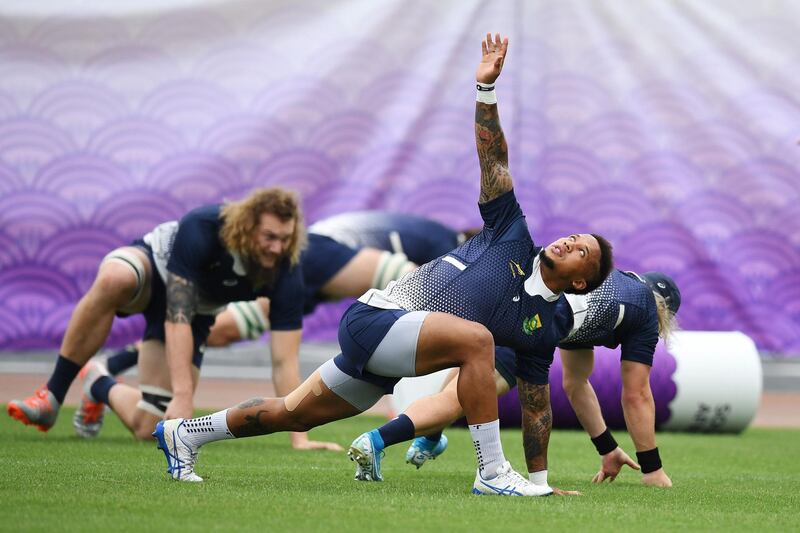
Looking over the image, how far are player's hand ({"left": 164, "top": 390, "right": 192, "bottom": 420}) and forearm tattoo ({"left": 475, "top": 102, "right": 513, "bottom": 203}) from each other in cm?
178

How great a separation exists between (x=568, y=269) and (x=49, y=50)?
6.62 metres

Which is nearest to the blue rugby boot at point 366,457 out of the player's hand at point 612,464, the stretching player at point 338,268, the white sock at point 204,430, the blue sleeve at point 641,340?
the white sock at point 204,430

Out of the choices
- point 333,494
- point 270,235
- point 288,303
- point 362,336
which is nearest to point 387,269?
point 288,303

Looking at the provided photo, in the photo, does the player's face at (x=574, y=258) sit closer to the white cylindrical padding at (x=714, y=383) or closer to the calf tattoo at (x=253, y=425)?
the calf tattoo at (x=253, y=425)

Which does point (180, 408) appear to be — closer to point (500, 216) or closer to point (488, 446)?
point (488, 446)

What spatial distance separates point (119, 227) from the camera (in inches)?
366

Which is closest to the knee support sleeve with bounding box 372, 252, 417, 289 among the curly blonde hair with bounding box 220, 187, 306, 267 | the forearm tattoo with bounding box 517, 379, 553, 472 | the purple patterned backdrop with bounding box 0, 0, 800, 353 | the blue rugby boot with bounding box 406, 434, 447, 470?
the curly blonde hair with bounding box 220, 187, 306, 267

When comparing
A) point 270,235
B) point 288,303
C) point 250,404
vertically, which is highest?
point 270,235

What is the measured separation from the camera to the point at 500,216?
13.5 ft

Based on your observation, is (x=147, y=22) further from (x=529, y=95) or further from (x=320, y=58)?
(x=529, y=95)

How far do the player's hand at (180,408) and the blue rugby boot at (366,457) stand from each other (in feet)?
3.39

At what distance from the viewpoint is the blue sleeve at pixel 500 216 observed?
410 centimetres

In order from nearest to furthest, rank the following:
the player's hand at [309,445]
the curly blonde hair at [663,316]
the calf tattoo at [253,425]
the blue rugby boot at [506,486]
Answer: the blue rugby boot at [506,486] < the calf tattoo at [253,425] < the curly blonde hair at [663,316] < the player's hand at [309,445]

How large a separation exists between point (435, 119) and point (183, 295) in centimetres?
453
